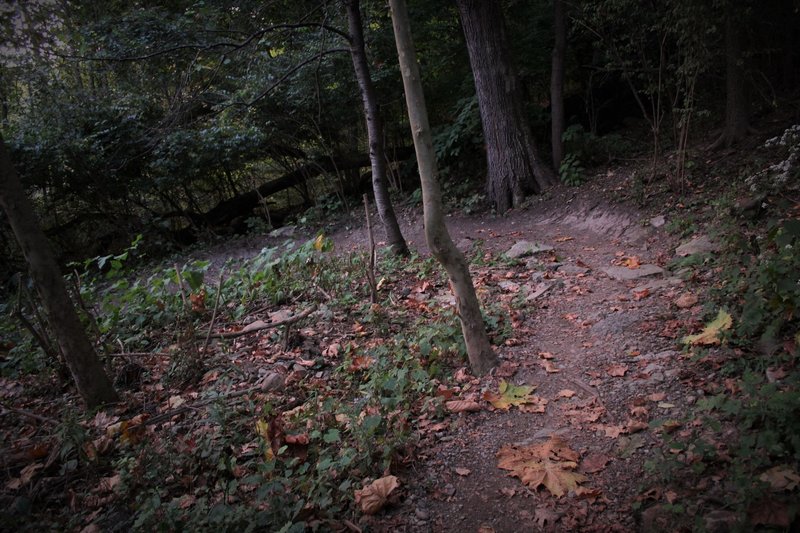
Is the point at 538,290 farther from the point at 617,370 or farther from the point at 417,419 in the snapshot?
the point at 417,419

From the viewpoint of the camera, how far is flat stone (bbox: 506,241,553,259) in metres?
6.77

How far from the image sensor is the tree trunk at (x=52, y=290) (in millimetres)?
3238

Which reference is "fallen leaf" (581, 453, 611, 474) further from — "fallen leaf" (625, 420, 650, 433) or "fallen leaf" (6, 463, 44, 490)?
"fallen leaf" (6, 463, 44, 490)

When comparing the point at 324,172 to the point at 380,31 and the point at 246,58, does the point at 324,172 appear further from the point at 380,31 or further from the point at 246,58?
the point at 246,58

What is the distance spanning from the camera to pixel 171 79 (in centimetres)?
643

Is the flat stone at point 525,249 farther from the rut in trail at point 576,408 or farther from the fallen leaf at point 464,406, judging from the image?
the fallen leaf at point 464,406

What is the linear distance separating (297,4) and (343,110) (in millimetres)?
3120

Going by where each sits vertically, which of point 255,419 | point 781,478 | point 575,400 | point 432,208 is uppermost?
point 432,208

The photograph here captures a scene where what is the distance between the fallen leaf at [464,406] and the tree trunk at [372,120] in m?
4.21

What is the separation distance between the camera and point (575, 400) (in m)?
3.40

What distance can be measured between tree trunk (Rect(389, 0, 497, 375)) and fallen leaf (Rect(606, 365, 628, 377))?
87 cm

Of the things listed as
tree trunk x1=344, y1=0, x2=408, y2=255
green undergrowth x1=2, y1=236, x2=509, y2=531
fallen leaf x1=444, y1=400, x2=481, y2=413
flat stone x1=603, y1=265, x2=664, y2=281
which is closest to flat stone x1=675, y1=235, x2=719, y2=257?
flat stone x1=603, y1=265, x2=664, y2=281

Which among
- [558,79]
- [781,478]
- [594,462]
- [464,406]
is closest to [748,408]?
[781,478]

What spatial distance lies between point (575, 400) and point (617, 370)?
0.45m
